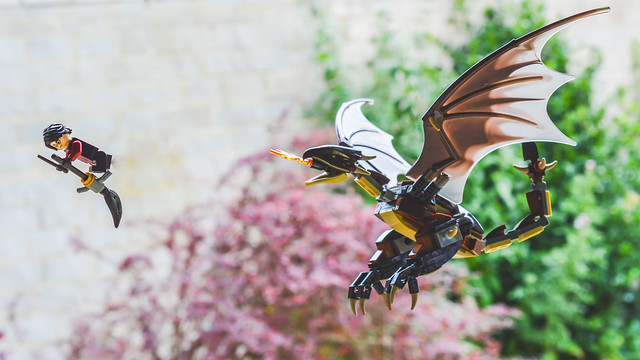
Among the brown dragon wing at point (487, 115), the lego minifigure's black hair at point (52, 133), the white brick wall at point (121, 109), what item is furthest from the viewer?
the white brick wall at point (121, 109)

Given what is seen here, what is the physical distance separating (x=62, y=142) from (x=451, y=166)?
0.36 metres

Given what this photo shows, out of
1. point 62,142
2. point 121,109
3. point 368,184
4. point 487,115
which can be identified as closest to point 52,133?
point 62,142

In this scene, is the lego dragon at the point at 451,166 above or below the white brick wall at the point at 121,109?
below

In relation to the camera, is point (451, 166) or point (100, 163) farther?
point (451, 166)

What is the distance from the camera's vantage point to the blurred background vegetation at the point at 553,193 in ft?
9.89

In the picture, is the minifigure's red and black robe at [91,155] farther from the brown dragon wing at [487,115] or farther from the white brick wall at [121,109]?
the white brick wall at [121,109]

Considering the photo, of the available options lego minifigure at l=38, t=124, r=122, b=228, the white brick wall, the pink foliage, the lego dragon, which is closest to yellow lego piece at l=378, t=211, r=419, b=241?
the lego dragon

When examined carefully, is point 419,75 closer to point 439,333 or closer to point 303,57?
point 303,57

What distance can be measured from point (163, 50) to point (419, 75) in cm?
129

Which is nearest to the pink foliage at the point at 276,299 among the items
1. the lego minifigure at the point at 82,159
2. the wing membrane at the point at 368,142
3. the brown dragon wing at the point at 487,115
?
the wing membrane at the point at 368,142

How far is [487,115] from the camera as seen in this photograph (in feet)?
2.14

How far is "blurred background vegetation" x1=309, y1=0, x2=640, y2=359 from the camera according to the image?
301 centimetres

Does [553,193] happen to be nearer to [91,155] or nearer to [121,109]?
[121,109]

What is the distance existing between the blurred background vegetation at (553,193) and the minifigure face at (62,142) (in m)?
2.52
